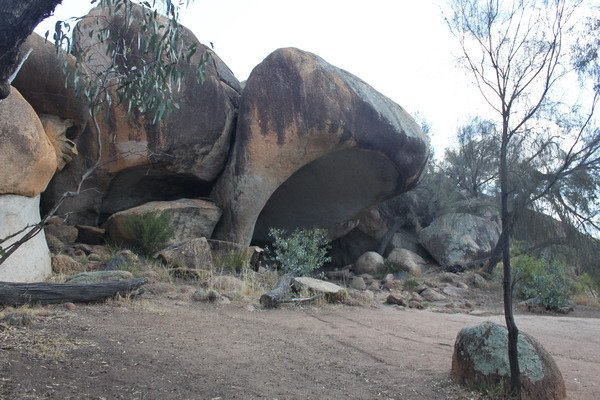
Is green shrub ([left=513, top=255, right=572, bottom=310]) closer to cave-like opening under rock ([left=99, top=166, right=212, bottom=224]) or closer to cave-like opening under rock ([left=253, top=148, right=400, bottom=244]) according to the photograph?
cave-like opening under rock ([left=253, top=148, right=400, bottom=244])

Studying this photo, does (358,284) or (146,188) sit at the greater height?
(146,188)

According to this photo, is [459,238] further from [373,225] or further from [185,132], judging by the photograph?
[185,132]

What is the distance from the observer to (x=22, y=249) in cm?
894

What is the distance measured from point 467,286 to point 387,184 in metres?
3.65

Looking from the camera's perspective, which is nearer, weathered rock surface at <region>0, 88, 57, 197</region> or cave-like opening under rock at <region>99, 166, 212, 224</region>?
weathered rock surface at <region>0, 88, 57, 197</region>

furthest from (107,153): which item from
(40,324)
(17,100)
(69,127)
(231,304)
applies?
(40,324)

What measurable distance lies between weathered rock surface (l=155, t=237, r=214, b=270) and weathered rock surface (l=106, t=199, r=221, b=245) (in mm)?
749

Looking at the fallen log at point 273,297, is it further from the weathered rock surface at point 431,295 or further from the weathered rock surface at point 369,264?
the weathered rock surface at point 369,264

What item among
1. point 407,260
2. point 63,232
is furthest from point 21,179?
point 407,260

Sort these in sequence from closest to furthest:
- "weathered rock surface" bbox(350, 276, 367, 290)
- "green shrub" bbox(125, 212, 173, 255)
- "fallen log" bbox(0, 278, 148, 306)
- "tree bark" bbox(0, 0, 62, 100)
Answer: "tree bark" bbox(0, 0, 62, 100) < "fallen log" bbox(0, 278, 148, 306) < "green shrub" bbox(125, 212, 173, 255) < "weathered rock surface" bbox(350, 276, 367, 290)

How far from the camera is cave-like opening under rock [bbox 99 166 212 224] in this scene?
45.5 feet

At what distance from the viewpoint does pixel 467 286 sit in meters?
16.0

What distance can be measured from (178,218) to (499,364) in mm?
9705

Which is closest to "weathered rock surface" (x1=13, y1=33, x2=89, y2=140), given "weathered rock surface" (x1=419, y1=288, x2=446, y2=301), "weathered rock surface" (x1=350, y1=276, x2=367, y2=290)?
"weathered rock surface" (x1=350, y1=276, x2=367, y2=290)
